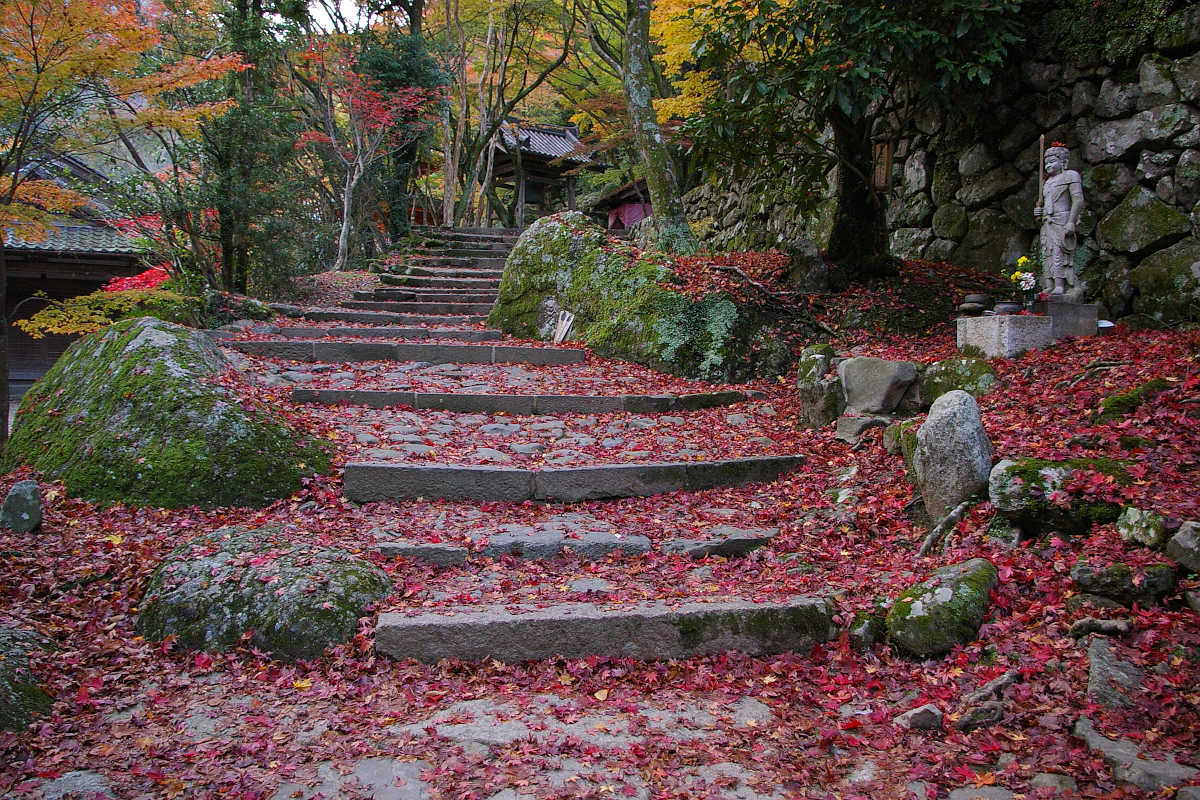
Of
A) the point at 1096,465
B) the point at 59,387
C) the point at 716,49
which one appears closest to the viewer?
the point at 1096,465

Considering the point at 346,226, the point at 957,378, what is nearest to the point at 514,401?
the point at 957,378

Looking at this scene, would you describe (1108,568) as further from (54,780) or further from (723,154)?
(723,154)

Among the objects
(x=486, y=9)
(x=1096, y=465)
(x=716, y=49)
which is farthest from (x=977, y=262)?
(x=486, y=9)

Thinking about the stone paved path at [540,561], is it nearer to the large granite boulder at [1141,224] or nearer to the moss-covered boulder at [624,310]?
the moss-covered boulder at [624,310]

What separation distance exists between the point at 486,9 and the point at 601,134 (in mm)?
4698

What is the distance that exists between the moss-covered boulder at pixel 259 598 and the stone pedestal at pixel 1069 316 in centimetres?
571

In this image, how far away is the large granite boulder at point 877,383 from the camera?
591cm

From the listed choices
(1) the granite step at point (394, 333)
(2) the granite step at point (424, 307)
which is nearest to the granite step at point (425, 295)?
(2) the granite step at point (424, 307)

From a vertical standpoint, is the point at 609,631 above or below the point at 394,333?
below

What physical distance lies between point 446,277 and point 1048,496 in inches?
466

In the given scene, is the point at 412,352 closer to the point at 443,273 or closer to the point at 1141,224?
the point at 443,273

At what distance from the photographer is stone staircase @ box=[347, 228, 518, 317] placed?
38.2ft

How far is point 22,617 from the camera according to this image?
3252mm

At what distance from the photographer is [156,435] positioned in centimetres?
470
